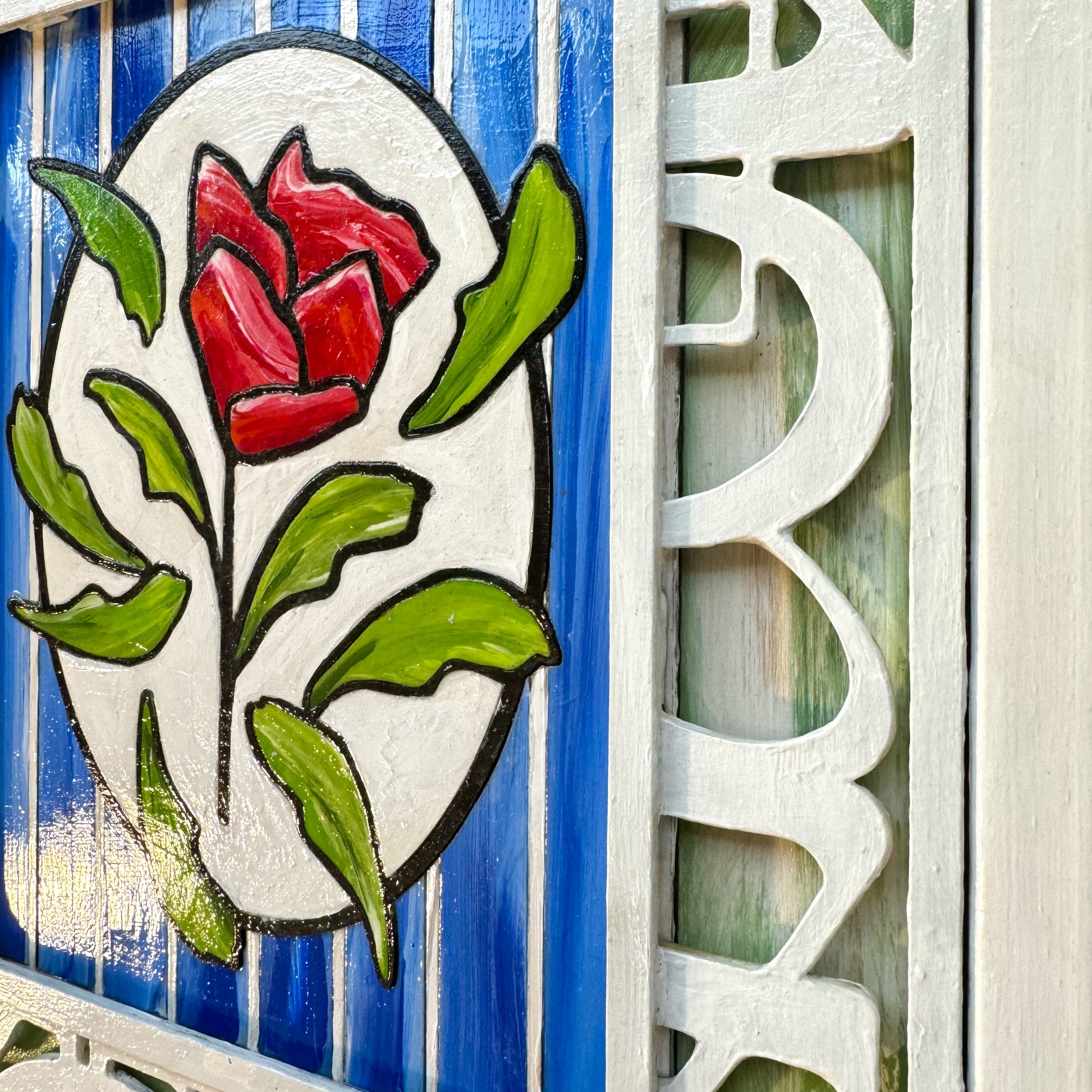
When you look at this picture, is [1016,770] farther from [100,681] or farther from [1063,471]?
[100,681]

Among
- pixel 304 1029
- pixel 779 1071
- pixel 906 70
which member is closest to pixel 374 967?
pixel 304 1029

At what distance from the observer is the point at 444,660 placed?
687 millimetres

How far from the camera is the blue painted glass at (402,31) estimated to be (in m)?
0.70

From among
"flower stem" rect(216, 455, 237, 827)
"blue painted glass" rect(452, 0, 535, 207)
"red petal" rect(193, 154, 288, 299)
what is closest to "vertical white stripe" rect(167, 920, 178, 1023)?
"flower stem" rect(216, 455, 237, 827)

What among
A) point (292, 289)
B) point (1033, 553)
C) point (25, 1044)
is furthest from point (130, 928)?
point (1033, 553)

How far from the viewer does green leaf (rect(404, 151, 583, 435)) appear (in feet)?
2.10

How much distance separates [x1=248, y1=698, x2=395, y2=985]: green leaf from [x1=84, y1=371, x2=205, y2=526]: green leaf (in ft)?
0.56

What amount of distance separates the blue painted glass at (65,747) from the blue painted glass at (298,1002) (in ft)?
0.68

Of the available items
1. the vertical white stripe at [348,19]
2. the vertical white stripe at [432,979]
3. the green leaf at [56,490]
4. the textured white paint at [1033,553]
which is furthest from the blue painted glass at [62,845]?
the textured white paint at [1033,553]

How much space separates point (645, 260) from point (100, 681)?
22.0 inches

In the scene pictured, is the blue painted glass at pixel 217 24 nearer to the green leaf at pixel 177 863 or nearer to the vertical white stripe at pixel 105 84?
the vertical white stripe at pixel 105 84

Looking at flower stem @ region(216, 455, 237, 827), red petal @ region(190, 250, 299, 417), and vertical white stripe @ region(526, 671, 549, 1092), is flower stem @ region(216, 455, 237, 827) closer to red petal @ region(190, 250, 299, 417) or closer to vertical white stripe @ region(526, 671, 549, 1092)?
red petal @ region(190, 250, 299, 417)

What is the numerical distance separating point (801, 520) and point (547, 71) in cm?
32

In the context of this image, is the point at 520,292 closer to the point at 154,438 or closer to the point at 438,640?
the point at 438,640
